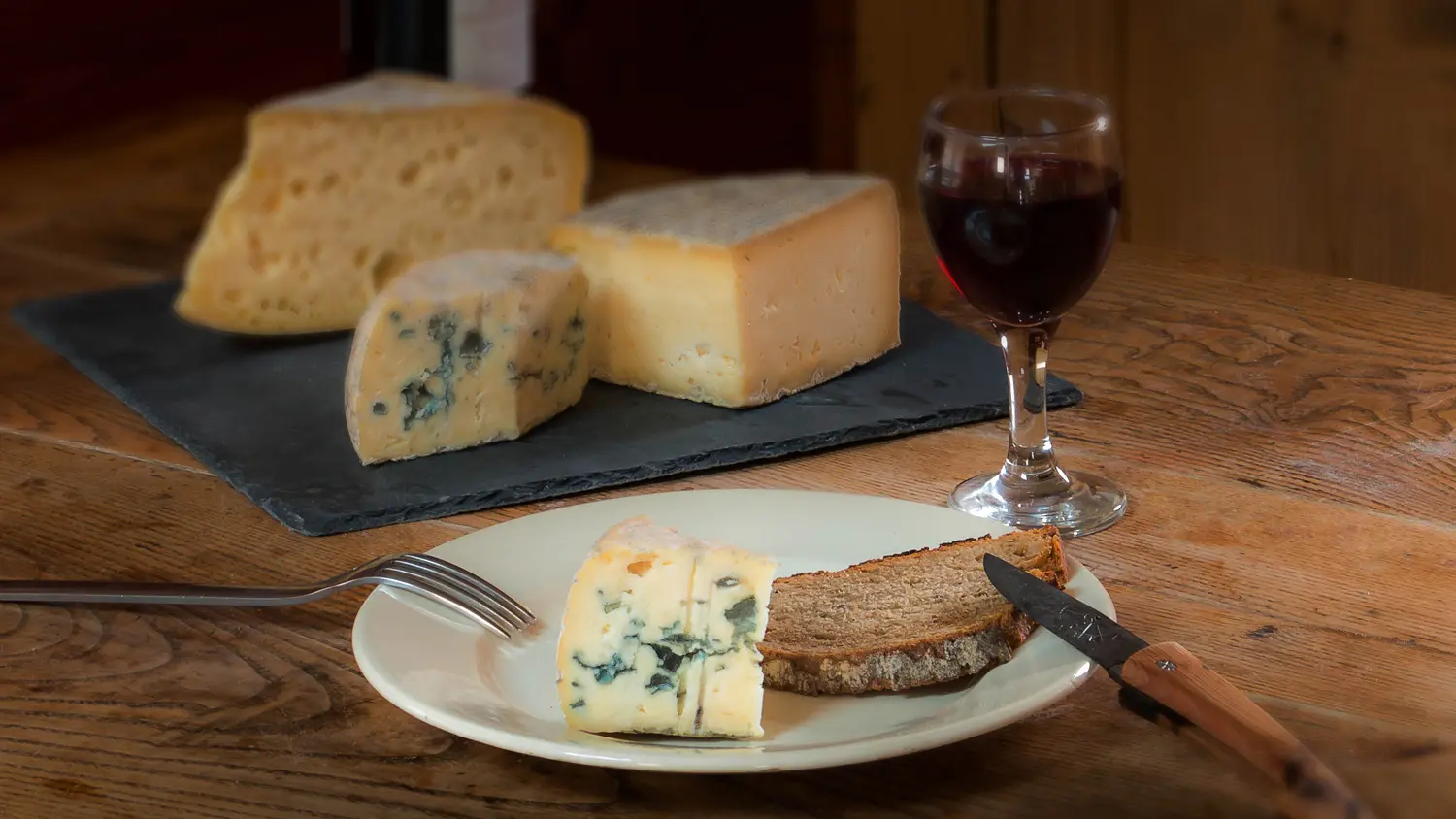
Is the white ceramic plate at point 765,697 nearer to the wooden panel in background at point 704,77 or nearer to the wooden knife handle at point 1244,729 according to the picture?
the wooden knife handle at point 1244,729

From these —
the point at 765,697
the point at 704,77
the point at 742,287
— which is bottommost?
the point at 765,697

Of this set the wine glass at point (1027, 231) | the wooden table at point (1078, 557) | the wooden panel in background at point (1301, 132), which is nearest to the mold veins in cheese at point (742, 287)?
the wooden table at point (1078, 557)

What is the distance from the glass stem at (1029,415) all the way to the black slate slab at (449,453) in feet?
0.63

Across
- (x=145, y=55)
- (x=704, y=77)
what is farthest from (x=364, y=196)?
(x=704, y=77)

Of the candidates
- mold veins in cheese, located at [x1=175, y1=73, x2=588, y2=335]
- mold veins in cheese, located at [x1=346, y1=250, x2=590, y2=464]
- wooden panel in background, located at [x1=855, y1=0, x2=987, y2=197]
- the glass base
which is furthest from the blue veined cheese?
wooden panel in background, located at [x1=855, y1=0, x2=987, y2=197]

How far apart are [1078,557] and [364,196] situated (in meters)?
1.04

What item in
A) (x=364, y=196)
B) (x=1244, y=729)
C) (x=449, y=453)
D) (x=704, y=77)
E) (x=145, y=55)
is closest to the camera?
(x=1244, y=729)

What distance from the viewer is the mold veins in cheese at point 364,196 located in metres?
1.84

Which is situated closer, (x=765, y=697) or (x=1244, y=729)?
(x=1244, y=729)

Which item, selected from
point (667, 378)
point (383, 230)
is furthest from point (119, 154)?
point (667, 378)

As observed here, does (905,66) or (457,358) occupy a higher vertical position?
(905,66)

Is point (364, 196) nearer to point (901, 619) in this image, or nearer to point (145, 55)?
point (901, 619)

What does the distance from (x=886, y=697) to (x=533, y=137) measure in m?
1.14

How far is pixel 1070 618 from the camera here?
94cm
